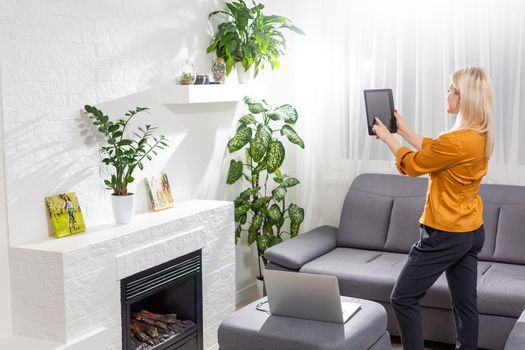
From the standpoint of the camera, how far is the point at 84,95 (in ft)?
12.0

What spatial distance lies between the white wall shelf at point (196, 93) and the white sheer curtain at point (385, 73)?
822 mm

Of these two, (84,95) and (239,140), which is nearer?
(84,95)

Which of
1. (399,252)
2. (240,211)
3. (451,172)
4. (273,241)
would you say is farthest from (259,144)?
(451,172)

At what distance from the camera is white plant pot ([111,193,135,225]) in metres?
3.74

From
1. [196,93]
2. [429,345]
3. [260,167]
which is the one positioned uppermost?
[196,93]

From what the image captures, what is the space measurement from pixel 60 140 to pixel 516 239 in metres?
2.63

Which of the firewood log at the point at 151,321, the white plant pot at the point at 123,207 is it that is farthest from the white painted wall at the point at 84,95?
the firewood log at the point at 151,321

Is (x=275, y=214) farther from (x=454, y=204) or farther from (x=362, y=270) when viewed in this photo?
(x=454, y=204)

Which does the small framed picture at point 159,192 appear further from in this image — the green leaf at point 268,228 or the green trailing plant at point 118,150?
the green leaf at point 268,228

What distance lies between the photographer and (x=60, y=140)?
3539 mm

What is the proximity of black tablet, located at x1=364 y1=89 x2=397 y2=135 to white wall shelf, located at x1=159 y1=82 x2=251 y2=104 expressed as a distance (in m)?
1.06

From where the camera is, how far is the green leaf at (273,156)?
486cm

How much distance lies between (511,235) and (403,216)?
2.21ft

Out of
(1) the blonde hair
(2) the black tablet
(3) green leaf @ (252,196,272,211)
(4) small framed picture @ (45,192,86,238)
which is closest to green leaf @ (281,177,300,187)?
(3) green leaf @ (252,196,272,211)
